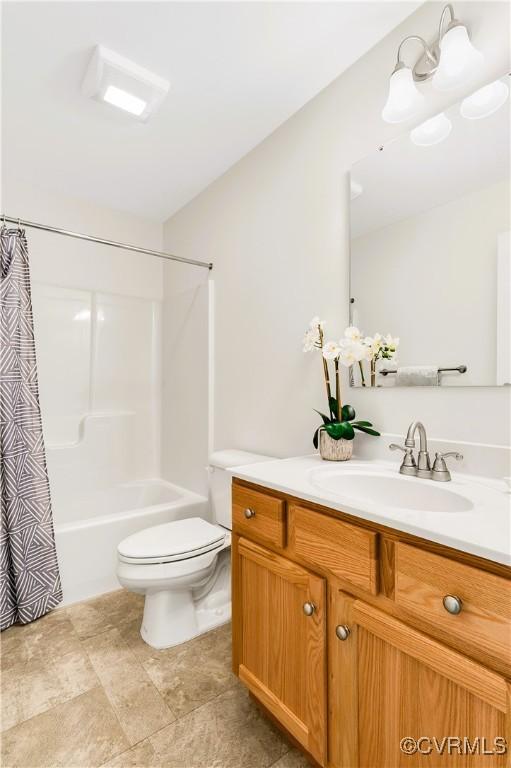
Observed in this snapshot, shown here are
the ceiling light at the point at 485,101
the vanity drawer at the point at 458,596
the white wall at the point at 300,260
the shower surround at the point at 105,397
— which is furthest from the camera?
the shower surround at the point at 105,397

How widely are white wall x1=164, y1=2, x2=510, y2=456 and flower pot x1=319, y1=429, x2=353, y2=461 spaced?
0.15m

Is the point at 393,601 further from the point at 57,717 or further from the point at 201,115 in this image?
the point at 201,115

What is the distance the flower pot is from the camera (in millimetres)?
1378

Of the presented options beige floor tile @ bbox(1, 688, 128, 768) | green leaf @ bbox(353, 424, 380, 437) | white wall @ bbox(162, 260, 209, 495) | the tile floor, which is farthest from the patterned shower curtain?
green leaf @ bbox(353, 424, 380, 437)

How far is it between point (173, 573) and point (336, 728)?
2.70ft

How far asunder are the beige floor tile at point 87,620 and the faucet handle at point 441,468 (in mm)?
1608

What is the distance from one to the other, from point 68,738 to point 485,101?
233 cm

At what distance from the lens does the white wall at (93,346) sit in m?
2.39

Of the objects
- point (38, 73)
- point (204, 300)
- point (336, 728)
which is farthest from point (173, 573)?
point (38, 73)

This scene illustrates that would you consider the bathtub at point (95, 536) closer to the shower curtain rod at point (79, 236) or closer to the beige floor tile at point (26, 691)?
the beige floor tile at point (26, 691)

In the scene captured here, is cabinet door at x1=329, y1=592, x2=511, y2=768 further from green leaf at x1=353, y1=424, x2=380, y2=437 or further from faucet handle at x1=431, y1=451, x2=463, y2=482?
green leaf at x1=353, y1=424, x2=380, y2=437

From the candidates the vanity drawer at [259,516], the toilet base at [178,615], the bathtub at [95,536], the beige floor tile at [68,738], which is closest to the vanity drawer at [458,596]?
the vanity drawer at [259,516]

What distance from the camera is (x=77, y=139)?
1.93 m

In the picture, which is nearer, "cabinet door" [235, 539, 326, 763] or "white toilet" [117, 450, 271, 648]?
"cabinet door" [235, 539, 326, 763]
